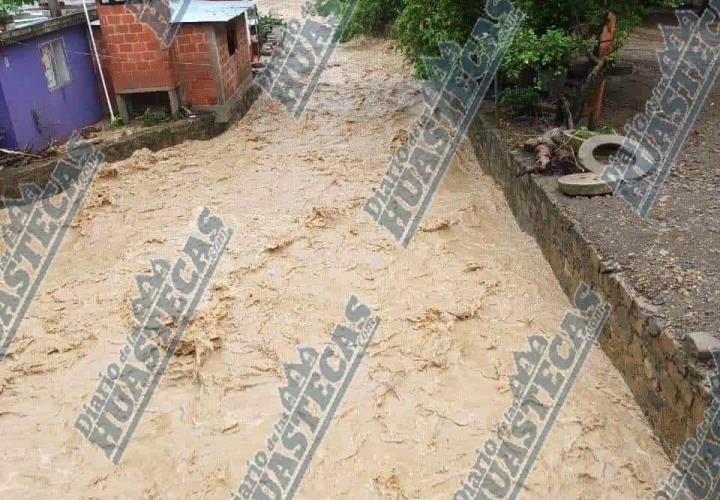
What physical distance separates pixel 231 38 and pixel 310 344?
27.3ft

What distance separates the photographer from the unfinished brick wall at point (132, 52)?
32.4 ft

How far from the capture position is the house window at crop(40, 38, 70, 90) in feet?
30.9

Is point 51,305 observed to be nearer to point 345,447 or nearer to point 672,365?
point 345,447

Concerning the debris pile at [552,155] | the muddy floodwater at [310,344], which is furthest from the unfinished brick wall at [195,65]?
the debris pile at [552,155]

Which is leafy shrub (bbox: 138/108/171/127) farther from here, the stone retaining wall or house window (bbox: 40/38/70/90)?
the stone retaining wall

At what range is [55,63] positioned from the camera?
972 centimetres

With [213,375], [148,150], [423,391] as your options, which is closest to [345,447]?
[423,391]

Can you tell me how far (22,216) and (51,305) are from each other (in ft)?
8.46

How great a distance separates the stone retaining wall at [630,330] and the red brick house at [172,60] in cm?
606

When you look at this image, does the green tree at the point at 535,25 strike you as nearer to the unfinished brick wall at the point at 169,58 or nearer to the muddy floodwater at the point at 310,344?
the muddy floodwater at the point at 310,344

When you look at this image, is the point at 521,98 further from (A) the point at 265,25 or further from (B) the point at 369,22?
(A) the point at 265,25

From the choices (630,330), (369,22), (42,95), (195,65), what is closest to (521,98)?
(630,330)

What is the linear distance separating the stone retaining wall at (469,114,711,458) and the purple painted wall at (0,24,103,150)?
275 inches

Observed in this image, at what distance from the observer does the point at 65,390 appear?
5.23 meters
